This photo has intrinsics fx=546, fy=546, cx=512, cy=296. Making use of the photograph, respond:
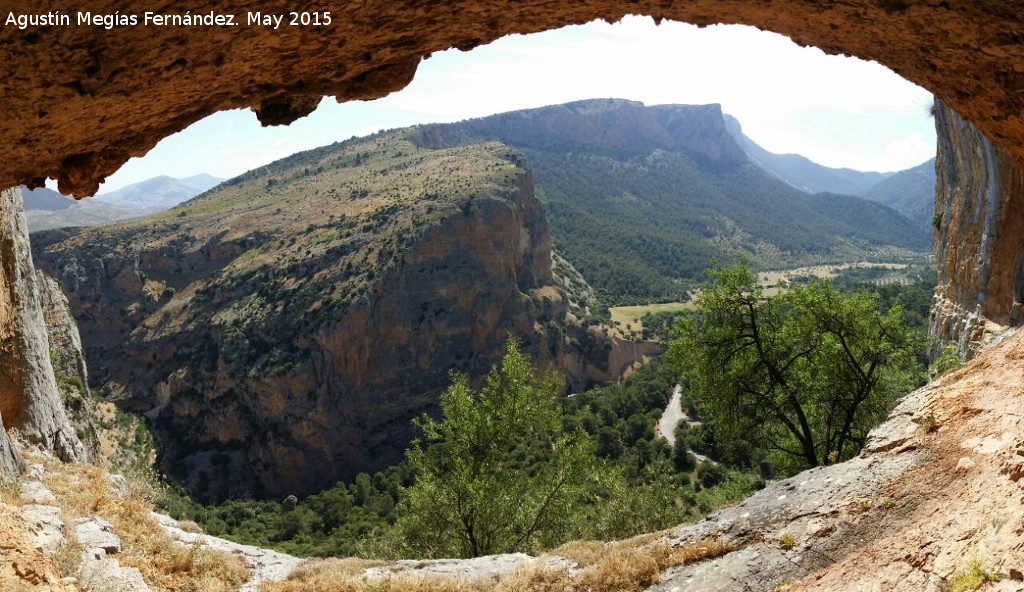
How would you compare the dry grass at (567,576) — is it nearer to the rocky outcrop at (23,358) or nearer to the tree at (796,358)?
the tree at (796,358)

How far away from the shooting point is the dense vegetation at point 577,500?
16031mm

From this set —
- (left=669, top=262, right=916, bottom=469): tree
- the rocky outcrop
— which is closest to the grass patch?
(left=669, top=262, right=916, bottom=469): tree

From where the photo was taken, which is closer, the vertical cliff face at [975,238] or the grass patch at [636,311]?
the vertical cliff face at [975,238]

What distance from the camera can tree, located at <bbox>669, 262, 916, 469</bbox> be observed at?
13672mm

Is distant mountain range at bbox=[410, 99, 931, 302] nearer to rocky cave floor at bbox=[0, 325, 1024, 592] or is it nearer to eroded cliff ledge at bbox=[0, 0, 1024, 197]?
rocky cave floor at bbox=[0, 325, 1024, 592]

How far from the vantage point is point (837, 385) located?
46.4ft

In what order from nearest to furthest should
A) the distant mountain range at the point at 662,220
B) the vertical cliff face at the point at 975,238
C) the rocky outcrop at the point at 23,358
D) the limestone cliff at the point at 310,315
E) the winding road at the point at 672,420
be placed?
the rocky outcrop at the point at 23,358
the vertical cliff face at the point at 975,238
the winding road at the point at 672,420
the limestone cliff at the point at 310,315
the distant mountain range at the point at 662,220

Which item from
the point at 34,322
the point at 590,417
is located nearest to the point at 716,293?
the point at 34,322

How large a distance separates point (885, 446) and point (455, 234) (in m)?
57.4

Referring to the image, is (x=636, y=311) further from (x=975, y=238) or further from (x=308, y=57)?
(x=308, y=57)

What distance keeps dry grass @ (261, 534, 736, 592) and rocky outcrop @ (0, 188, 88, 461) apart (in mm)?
6966

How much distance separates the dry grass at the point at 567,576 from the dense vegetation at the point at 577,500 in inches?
203

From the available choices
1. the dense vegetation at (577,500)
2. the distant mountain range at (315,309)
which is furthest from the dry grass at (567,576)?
the distant mountain range at (315,309)

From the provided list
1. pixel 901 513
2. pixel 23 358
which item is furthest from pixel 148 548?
pixel 901 513
